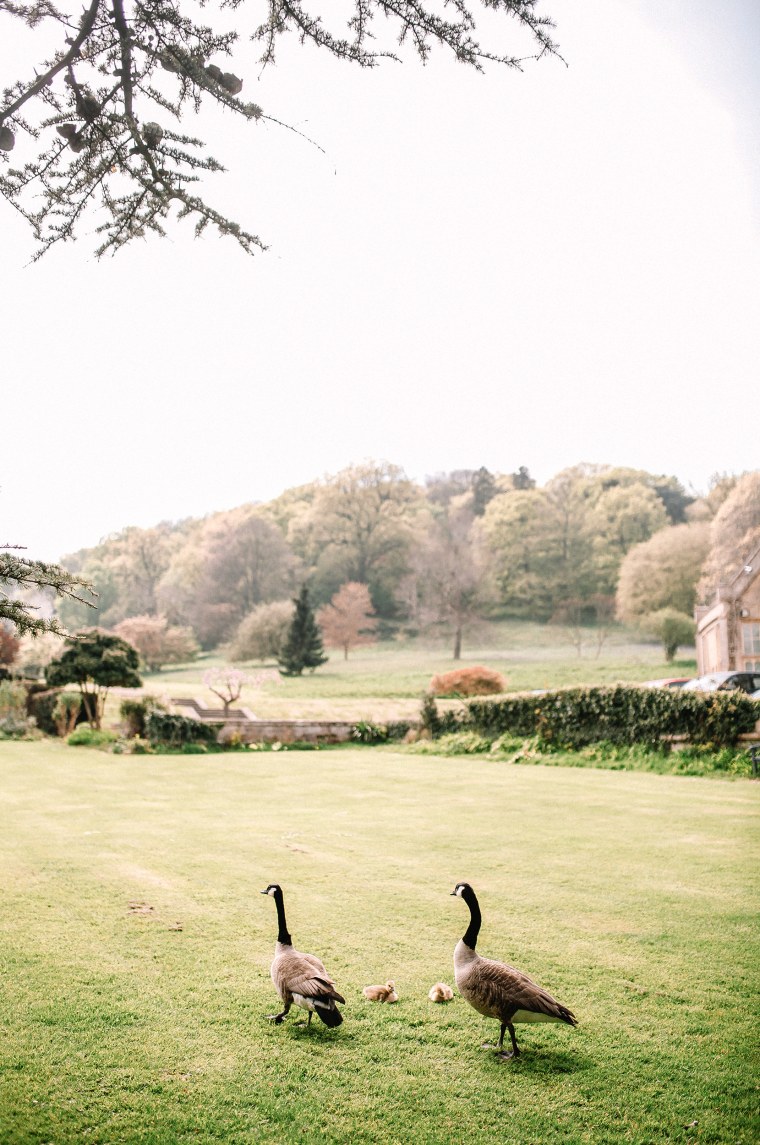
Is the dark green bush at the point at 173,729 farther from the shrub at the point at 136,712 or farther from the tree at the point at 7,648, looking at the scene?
the tree at the point at 7,648

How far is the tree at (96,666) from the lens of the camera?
2083cm

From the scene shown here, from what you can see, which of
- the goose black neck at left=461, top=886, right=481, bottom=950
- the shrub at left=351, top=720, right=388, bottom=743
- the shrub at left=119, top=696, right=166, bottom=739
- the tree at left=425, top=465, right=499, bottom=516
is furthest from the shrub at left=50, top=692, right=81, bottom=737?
the tree at left=425, top=465, right=499, bottom=516

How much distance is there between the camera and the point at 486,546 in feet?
204

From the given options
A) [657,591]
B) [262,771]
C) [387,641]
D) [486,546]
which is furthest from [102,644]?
[486,546]

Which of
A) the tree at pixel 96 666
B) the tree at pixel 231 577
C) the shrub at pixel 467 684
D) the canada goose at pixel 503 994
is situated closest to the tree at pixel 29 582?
the canada goose at pixel 503 994

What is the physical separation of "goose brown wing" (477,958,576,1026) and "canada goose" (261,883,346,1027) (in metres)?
0.74

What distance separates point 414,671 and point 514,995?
41.7 metres

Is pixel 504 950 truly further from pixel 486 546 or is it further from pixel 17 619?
pixel 486 546

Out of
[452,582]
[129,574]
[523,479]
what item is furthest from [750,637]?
[129,574]

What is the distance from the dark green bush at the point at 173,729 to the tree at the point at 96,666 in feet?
6.81

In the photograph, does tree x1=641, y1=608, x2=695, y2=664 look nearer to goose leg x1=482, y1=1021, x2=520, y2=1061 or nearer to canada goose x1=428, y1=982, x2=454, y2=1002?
canada goose x1=428, y1=982, x2=454, y2=1002

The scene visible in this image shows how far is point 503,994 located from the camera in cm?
367

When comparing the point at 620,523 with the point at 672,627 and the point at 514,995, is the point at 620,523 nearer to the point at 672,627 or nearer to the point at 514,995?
the point at 672,627

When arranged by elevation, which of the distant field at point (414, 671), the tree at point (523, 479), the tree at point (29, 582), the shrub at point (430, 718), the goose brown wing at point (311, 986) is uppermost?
the tree at point (523, 479)
